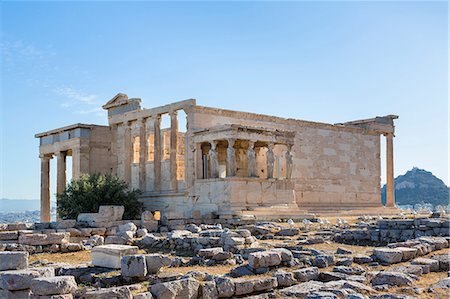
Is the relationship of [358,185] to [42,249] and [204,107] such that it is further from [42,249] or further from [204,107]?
[42,249]

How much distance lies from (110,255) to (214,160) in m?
14.0

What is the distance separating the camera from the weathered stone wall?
29.3 metres

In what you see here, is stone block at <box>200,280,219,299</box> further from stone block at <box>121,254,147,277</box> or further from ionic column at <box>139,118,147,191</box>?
ionic column at <box>139,118,147,191</box>

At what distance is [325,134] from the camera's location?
31.8 metres

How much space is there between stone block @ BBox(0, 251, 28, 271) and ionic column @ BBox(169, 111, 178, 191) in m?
16.7

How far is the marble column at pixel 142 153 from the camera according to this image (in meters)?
27.9

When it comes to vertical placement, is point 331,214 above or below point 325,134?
below

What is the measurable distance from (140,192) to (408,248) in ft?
54.4

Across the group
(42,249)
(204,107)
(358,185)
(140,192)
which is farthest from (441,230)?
(358,185)

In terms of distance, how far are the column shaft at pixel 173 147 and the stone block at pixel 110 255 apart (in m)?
15.4

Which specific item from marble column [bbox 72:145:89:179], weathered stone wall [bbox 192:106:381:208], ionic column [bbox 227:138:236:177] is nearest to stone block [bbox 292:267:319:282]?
ionic column [bbox 227:138:236:177]

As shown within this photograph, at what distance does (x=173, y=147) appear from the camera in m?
26.8

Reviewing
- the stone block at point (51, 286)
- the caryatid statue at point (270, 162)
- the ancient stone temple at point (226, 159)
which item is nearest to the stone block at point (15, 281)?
the stone block at point (51, 286)

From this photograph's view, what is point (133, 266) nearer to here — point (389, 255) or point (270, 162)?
point (389, 255)
